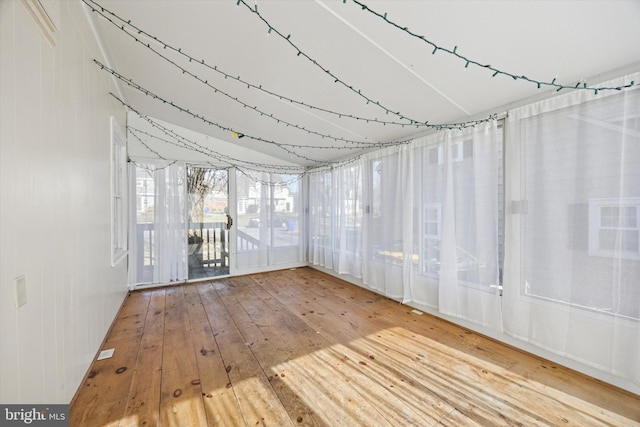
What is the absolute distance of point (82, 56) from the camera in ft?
5.94

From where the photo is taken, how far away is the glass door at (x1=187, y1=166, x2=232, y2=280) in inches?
171

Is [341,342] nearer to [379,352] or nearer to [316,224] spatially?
[379,352]

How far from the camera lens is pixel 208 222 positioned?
4488 millimetres

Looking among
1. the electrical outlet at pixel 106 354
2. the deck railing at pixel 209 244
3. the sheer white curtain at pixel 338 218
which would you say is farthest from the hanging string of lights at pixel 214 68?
the deck railing at pixel 209 244

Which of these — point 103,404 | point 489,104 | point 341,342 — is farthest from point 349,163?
point 103,404

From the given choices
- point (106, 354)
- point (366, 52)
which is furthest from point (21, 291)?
point (366, 52)

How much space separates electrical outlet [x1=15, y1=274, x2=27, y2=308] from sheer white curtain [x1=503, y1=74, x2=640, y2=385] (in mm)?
3119

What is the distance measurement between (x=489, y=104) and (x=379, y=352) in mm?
2423

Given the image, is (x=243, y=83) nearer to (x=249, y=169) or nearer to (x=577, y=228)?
(x=249, y=169)

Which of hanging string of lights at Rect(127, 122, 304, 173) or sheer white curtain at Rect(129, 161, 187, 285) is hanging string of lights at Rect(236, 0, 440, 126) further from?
sheer white curtain at Rect(129, 161, 187, 285)

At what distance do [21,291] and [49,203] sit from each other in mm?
476

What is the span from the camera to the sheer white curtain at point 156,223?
3836 millimetres

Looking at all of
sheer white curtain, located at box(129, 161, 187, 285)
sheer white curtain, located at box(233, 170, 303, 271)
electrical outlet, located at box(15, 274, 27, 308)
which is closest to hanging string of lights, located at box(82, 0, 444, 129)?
electrical outlet, located at box(15, 274, 27, 308)

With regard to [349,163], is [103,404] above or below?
below
